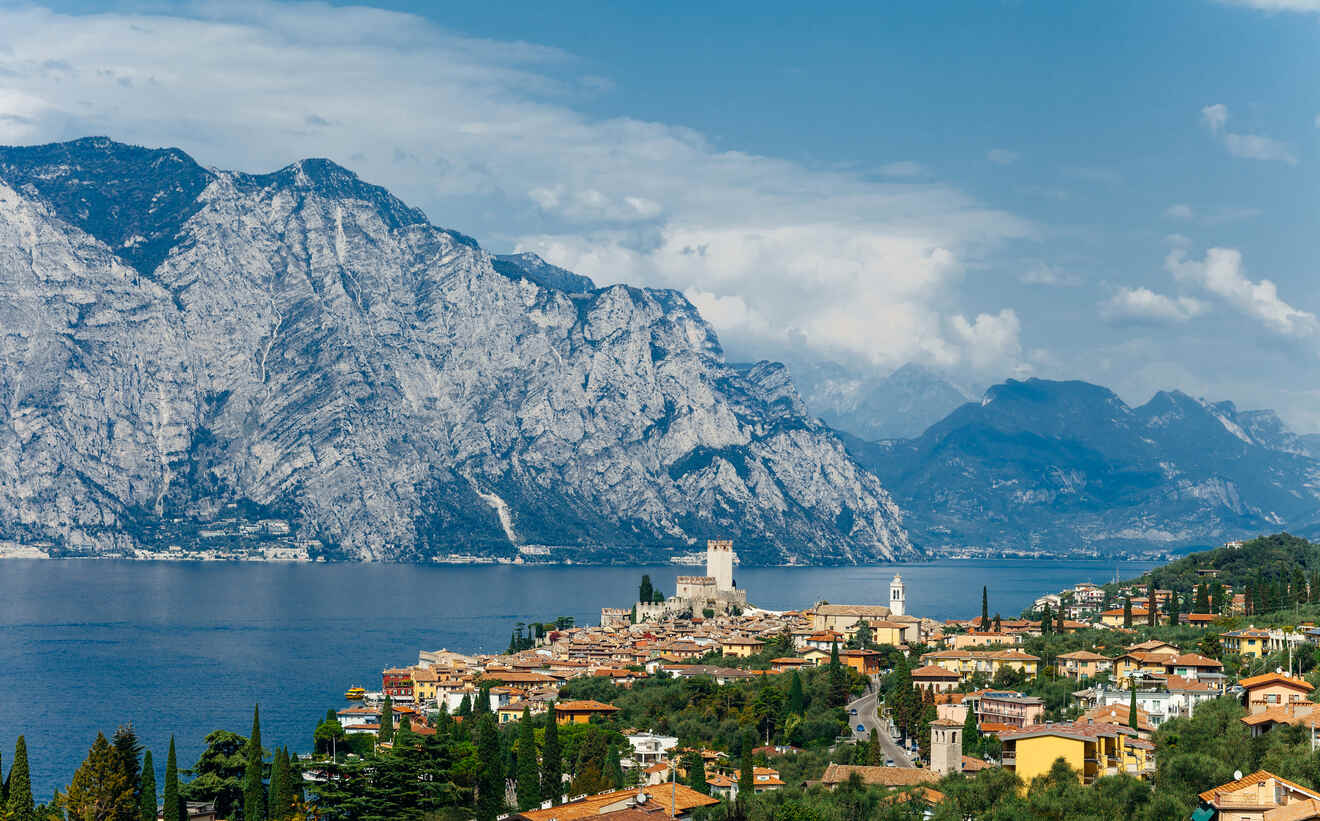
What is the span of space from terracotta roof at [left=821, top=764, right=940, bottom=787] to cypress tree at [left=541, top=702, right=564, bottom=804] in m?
11.9

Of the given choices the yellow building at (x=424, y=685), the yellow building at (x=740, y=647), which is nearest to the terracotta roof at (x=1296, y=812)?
the yellow building at (x=424, y=685)

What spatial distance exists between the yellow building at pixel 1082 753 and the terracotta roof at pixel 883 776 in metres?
4.88

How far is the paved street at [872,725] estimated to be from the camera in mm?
61884

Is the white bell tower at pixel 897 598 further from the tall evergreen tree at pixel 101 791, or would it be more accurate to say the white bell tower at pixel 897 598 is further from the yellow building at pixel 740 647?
the tall evergreen tree at pixel 101 791

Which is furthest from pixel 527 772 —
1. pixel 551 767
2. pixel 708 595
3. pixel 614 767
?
pixel 708 595

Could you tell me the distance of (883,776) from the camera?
51.3 metres

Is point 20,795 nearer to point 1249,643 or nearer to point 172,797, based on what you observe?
point 172,797

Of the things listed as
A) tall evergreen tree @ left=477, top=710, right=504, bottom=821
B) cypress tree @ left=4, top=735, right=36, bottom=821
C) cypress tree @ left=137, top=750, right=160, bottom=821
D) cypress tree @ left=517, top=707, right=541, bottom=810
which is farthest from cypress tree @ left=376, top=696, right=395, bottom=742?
cypress tree @ left=4, top=735, right=36, bottom=821

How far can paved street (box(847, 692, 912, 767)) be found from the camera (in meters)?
61.9

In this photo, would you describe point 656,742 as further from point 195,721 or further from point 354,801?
point 195,721

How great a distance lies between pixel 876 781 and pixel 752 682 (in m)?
35.0

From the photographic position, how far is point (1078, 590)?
150750 millimetres

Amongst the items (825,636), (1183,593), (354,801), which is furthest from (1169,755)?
(1183,593)

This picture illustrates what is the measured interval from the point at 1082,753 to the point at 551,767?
2378cm
